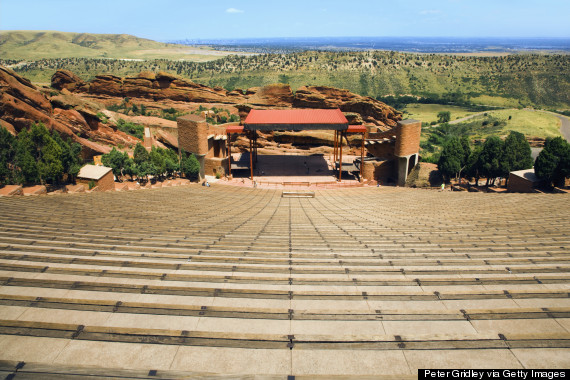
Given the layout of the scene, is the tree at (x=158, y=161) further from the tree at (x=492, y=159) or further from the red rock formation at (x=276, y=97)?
the tree at (x=492, y=159)

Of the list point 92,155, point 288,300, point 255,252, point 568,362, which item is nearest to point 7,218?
point 255,252

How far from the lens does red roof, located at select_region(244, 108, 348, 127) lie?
34.1 metres

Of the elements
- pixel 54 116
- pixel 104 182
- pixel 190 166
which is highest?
pixel 54 116

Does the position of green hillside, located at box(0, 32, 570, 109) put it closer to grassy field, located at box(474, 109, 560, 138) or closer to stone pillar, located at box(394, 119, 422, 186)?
grassy field, located at box(474, 109, 560, 138)

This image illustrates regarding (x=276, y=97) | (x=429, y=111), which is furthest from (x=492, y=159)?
(x=429, y=111)

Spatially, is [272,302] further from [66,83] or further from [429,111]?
[429,111]

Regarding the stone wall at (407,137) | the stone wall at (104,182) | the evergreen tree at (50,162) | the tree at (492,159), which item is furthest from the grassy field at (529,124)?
the evergreen tree at (50,162)

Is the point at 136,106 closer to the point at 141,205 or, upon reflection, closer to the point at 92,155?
the point at 92,155

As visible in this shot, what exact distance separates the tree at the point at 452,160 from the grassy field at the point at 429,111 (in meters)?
50.8

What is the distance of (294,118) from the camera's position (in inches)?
1399

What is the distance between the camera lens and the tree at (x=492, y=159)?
1332 inches

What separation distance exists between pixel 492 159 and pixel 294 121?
2032cm

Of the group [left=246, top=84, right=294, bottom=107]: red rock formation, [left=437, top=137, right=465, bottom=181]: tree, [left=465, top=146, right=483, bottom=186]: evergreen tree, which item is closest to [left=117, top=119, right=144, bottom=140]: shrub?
[left=246, top=84, right=294, bottom=107]: red rock formation

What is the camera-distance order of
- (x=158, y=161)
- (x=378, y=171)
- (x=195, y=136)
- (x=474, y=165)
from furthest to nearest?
(x=378, y=171) < (x=474, y=165) < (x=195, y=136) < (x=158, y=161)
